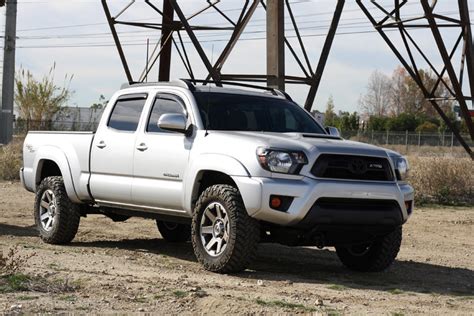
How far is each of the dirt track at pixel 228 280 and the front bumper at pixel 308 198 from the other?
0.64 m

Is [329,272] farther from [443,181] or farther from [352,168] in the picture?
[443,181]

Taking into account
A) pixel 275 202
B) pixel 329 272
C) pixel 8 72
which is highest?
pixel 8 72

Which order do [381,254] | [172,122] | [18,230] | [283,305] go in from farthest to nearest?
[18,230]
[381,254]
[172,122]
[283,305]

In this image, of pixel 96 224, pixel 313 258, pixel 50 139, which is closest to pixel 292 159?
pixel 313 258

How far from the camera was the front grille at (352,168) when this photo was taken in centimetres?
924

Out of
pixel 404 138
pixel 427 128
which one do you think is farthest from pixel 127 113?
pixel 427 128

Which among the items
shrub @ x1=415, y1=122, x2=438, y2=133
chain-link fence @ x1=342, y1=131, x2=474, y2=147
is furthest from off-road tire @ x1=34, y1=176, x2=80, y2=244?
shrub @ x1=415, y1=122, x2=438, y2=133

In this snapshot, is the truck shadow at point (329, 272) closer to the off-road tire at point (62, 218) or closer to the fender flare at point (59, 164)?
the off-road tire at point (62, 218)

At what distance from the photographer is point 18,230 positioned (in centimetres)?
1353

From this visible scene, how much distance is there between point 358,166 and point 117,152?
9.93ft

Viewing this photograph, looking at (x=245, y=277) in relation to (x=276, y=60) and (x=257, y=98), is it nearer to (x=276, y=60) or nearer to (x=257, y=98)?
(x=257, y=98)

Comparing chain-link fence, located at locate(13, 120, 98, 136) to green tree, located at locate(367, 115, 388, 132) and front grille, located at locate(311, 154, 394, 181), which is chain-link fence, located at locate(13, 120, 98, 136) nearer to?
→ front grille, located at locate(311, 154, 394, 181)

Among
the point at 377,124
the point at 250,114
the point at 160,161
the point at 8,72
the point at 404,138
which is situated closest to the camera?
the point at 160,161

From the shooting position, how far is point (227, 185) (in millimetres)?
9578
